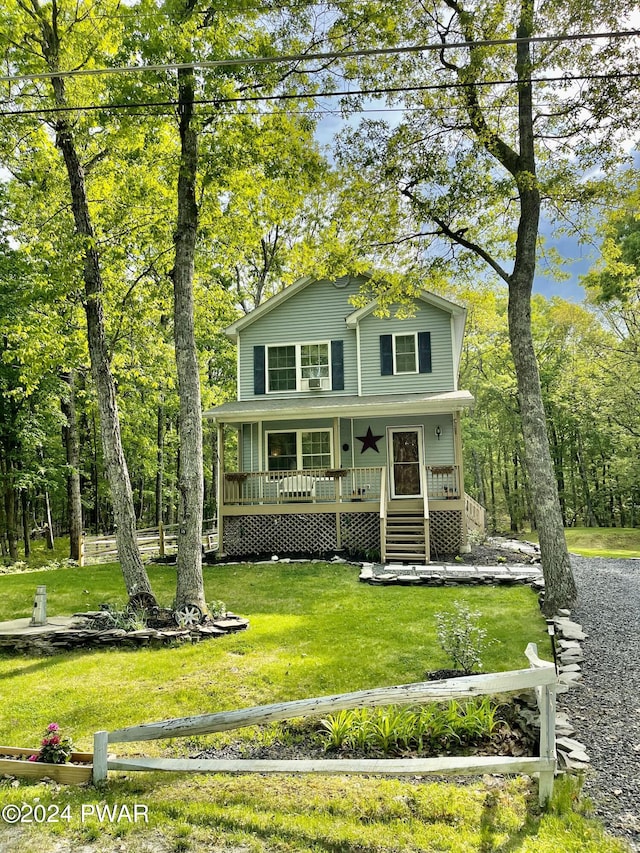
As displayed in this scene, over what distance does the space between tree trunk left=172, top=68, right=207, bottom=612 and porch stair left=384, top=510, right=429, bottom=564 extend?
5.54 meters

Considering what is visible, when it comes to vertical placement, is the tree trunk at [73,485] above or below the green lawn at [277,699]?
above

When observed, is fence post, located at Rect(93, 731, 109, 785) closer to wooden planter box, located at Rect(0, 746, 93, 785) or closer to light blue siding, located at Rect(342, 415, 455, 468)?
wooden planter box, located at Rect(0, 746, 93, 785)

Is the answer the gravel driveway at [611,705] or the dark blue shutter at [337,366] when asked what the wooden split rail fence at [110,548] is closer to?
the dark blue shutter at [337,366]

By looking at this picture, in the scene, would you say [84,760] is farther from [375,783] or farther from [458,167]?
[458,167]

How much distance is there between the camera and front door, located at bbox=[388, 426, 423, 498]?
14.9 m

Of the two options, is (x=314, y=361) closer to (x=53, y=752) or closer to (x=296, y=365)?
(x=296, y=365)

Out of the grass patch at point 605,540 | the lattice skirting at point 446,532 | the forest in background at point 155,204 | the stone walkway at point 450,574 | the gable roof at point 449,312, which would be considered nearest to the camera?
the forest in background at point 155,204

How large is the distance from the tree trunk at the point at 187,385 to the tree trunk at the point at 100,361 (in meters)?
0.83

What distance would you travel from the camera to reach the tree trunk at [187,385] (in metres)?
7.57

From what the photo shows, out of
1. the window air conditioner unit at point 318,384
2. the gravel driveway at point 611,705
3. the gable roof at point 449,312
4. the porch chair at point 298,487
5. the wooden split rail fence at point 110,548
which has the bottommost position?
the wooden split rail fence at point 110,548

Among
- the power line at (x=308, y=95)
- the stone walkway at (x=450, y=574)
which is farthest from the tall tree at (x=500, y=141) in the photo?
the stone walkway at (x=450, y=574)

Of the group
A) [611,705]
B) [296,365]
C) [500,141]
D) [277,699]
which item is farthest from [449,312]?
[277,699]

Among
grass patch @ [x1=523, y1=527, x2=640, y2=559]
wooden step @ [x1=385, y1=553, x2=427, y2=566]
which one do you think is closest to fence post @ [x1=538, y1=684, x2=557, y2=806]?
wooden step @ [x1=385, y1=553, x2=427, y2=566]

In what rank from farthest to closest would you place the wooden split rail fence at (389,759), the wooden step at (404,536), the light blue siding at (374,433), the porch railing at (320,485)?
1. the light blue siding at (374,433)
2. the porch railing at (320,485)
3. the wooden step at (404,536)
4. the wooden split rail fence at (389,759)
